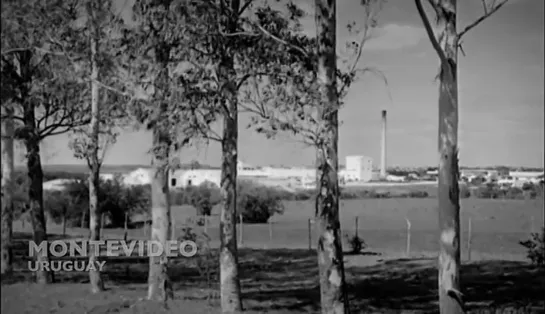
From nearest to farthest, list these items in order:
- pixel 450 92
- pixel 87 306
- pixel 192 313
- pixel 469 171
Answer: pixel 87 306, pixel 450 92, pixel 192 313, pixel 469 171

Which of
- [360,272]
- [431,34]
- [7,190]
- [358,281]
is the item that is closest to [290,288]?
[358,281]

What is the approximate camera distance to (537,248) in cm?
993

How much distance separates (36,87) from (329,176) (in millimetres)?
2009

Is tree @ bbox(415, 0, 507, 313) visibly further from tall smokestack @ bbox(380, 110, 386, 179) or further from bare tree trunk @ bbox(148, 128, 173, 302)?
bare tree trunk @ bbox(148, 128, 173, 302)

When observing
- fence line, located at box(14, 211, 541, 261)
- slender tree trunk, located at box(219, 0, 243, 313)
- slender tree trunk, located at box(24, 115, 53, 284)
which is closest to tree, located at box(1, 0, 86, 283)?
slender tree trunk, located at box(24, 115, 53, 284)

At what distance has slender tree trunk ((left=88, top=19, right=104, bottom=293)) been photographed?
354cm

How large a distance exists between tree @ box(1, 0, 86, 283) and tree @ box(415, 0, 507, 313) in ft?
7.14

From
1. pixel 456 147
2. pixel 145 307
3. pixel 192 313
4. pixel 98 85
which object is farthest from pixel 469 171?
pixel 98 85

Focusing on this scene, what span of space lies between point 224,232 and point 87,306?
2.14m

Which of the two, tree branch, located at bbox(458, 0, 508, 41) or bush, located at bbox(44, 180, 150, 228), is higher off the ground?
tree branch, located at bbox(458, 0, 508, 41)

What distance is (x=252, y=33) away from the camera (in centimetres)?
473

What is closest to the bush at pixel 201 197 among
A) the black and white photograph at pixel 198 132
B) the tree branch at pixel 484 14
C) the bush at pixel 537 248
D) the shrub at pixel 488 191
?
the black and white photograph at pixel 198 132

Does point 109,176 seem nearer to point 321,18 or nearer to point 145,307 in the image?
point 145,307

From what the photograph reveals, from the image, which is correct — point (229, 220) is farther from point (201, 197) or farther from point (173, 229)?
point (173, 229)
